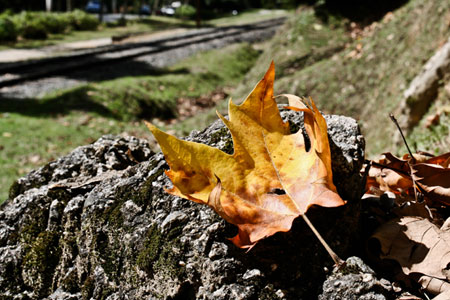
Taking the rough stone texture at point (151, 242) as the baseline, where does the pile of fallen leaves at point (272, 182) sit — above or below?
above

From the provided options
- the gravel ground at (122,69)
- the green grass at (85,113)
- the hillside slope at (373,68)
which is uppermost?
the hillside slope at (373,68)

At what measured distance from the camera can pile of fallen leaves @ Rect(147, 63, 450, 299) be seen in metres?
0.96

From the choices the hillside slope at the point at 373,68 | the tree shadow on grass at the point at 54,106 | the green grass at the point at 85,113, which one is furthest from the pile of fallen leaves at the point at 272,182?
the tree shadow on grass at the point at 54,106

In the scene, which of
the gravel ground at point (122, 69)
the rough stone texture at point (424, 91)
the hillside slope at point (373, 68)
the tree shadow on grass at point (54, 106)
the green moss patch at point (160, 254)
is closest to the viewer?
the green moss patch at point (160, 254)

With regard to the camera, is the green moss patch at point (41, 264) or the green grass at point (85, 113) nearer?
the green moss patch at point (41, 264)

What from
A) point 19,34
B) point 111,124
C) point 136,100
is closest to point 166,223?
point 111,124

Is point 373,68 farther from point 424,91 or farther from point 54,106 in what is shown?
point 54,106

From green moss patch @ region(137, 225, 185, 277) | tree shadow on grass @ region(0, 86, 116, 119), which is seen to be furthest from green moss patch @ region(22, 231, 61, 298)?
tree shadow on grass @ region(0, 86, 116, 119)

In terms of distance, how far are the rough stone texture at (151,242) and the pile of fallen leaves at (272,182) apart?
0.09m

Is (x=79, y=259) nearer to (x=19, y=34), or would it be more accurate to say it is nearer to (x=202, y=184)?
(x=202, y=184)

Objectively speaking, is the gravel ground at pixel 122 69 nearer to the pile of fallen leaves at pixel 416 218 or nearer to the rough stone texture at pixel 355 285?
the pile of fallen leaves at pixel 416 218

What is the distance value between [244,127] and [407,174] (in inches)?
21.8

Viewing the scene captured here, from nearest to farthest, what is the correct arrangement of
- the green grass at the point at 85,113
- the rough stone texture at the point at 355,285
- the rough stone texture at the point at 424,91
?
the rough stone texture at the point at 355,285 < the rough stone texture at the point at 424,91 < the green grass at the point at 85,113

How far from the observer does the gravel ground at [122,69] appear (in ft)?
36.6
